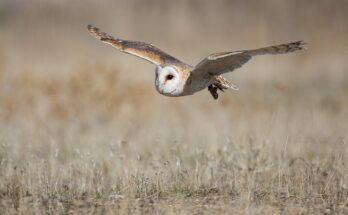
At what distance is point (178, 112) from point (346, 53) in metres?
9.66

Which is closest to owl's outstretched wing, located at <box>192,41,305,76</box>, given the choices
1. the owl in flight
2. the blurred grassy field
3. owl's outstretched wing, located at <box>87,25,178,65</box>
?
the owl in flight

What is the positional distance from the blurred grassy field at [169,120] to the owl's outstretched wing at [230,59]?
111 centimetres

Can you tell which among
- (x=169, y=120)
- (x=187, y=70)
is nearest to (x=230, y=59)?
(x=187, y=70)

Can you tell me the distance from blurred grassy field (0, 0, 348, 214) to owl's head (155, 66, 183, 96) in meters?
0.82

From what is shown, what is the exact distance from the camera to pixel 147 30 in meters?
28.7

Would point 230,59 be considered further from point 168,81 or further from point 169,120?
point 169,120

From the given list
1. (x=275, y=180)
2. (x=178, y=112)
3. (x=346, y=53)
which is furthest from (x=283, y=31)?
(x=275, y=180)

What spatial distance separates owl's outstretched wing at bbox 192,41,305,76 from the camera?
6289mm

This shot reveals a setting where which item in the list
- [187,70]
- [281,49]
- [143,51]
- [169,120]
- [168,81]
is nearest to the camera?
[281,49]

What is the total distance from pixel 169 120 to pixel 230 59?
657 centimetres

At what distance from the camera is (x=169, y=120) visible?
43.9 feet

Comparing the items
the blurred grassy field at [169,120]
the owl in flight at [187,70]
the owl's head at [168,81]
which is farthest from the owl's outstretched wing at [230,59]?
the blurred grassy field at [169,120]

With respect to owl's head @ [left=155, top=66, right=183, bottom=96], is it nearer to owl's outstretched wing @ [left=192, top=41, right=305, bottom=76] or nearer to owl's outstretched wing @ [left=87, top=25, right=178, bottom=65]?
owl's outstretched wing @ [left=192, top=41, right=305, bottom=76]

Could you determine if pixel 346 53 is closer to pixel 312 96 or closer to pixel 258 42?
pixel 258 42
